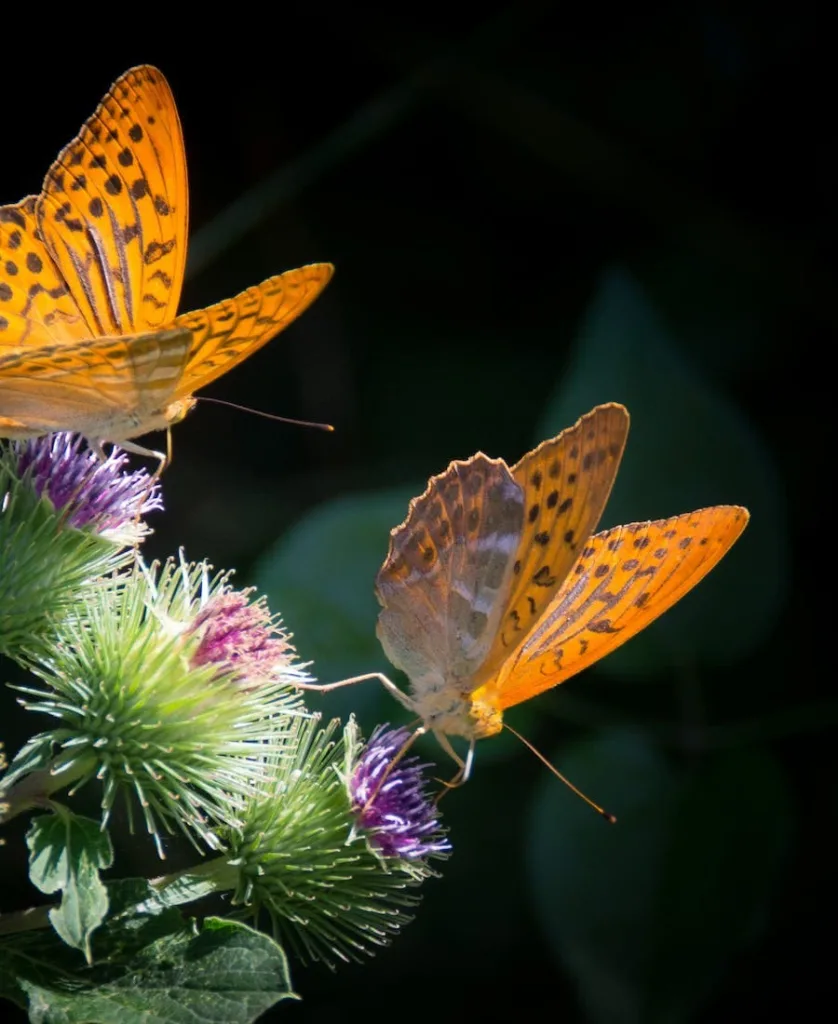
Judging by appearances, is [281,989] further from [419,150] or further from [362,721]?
[419,150]

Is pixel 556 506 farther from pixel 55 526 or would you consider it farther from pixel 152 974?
pixel 152 974

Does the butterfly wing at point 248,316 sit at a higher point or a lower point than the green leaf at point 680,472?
higher

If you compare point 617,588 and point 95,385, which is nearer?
point 95,385

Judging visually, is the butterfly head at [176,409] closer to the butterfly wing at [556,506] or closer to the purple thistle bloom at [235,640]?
the purple thistle bloom at [235,640]

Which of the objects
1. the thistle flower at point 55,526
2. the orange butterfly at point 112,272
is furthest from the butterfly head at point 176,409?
the thistle flower at point 55,526

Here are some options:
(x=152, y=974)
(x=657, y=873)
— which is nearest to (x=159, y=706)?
(x=152, y=974)

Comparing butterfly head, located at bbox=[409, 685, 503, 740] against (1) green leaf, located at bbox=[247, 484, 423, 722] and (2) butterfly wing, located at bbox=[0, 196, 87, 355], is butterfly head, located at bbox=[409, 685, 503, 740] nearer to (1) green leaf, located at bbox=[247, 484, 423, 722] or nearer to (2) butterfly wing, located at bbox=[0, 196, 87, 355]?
(1) green leaf, located at bbox=[247, 484, 423, 722]
